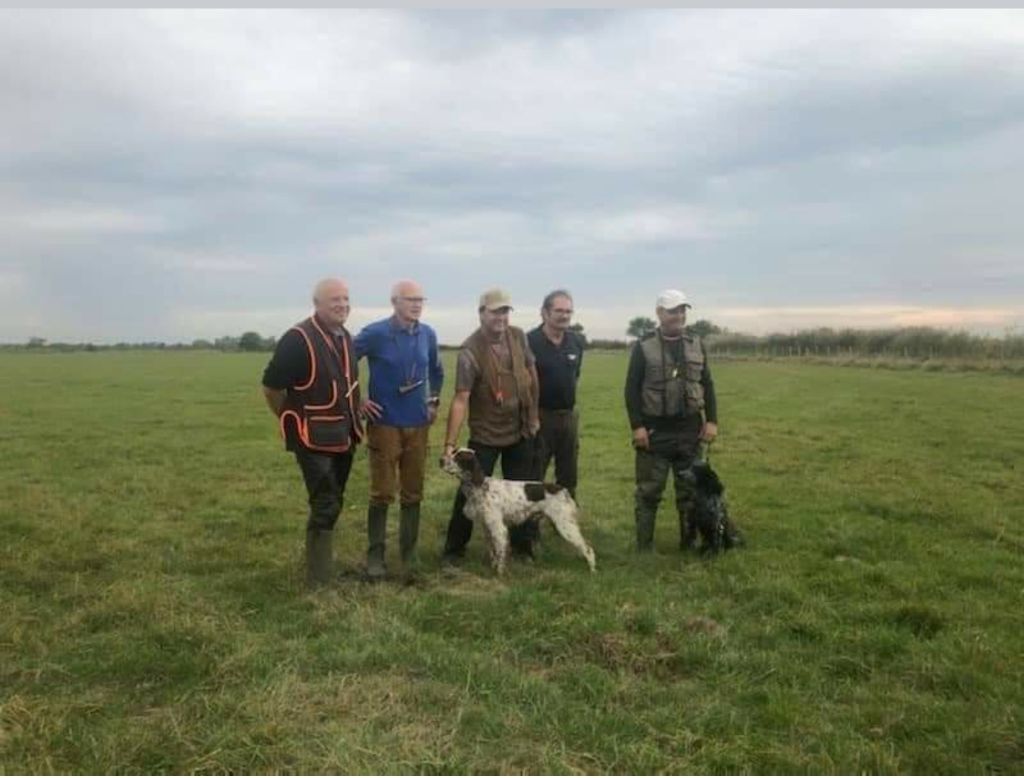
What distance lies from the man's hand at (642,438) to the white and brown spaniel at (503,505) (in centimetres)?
111

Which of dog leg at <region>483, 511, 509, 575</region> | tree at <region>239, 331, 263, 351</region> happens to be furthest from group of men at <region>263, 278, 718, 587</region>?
tree at <region>239, 331, 263, 351</region>

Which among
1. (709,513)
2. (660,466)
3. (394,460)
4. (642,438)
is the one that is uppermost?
(642,438)

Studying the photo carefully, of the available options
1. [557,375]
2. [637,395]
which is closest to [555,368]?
[557,375]

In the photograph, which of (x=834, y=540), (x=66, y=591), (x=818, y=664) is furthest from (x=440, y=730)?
(x=834, y=540)

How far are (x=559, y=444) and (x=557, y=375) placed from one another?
816 millimetres

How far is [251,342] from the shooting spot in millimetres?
113062

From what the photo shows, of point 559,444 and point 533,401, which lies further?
point 559,444

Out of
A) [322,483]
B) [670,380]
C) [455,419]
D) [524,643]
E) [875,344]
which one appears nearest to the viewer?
[524,643]

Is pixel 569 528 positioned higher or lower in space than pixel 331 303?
lower

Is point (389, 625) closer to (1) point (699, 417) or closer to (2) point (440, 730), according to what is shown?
(2) point (440, 730)

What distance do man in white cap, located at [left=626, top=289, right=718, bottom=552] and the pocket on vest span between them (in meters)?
3.05

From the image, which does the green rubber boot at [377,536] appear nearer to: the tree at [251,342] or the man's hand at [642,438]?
the man's hand at [642,438]

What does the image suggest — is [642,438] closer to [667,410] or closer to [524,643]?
[667,410]

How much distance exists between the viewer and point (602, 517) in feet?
34.8
